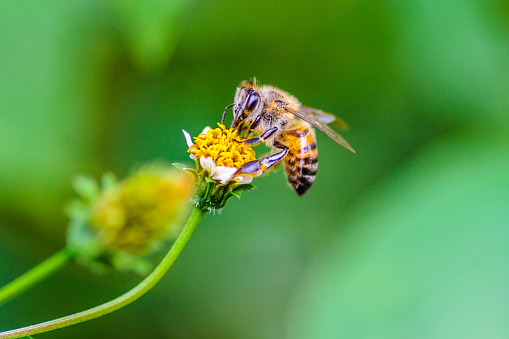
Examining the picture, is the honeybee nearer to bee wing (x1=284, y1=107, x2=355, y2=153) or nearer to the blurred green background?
bee wing (x1=284, y1=107, x2=355, y2=153)

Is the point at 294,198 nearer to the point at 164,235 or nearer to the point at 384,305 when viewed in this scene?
the point at 384,305

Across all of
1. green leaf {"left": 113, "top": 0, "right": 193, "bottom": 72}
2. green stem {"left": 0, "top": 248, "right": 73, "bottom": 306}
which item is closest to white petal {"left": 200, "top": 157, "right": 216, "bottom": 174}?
green stem {"left": 0, "top": 248, "right": 73, "bottom": 306}

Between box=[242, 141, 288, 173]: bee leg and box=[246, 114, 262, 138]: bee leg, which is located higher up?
box=[246, 114, 262, 138]: bee leg

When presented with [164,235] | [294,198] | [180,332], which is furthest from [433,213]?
[164,235]

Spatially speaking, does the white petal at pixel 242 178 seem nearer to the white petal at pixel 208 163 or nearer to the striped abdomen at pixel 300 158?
the white petal at pixel 208 163

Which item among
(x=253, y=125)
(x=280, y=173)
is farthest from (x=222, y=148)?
(x=280, y=173)

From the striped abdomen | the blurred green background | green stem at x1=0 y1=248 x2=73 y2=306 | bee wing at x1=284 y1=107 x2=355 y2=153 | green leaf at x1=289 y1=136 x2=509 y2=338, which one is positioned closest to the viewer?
green stem at x1=0 y1=248 x2=73 y2=306

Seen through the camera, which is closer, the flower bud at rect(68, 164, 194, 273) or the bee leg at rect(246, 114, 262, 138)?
the flower bud at rect(68, 164, 194, 273)
